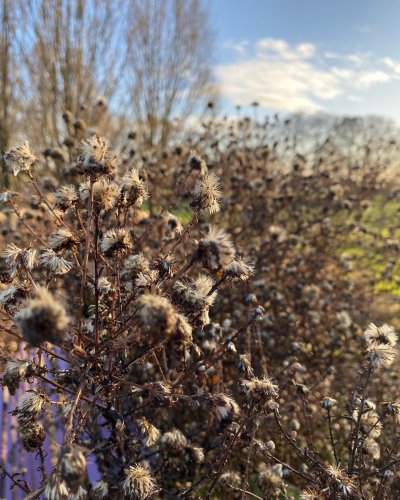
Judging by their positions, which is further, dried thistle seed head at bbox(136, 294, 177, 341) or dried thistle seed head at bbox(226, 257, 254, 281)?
dried thistle seed head at bbox(226, 257, 254, 281)

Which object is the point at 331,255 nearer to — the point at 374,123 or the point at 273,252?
the point at 273,252

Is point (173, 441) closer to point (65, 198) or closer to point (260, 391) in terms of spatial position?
point (260, 391)

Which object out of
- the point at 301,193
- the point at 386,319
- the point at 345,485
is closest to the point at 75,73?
the point at 301,193

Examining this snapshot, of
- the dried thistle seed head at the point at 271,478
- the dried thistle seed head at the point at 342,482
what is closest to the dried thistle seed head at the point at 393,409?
the dried thistle seed head at the point at 342,482

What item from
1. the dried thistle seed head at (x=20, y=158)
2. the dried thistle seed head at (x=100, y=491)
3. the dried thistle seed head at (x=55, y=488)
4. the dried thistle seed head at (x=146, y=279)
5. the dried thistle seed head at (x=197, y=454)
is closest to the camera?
the dried thistle seed head at (x=55, y=488)

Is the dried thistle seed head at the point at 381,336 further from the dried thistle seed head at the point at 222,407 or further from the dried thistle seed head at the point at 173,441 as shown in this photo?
the dried thistle seed head at the point at 173,441

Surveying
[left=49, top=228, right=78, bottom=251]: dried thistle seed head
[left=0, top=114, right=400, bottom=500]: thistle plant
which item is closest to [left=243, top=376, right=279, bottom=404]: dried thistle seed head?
[left=0, top=114, right=400, bottom=500]: thistle plant

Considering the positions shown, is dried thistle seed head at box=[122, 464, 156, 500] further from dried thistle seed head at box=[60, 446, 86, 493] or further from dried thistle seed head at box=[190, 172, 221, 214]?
dried thistle seed head at box=[190, 172, 221, 214]
